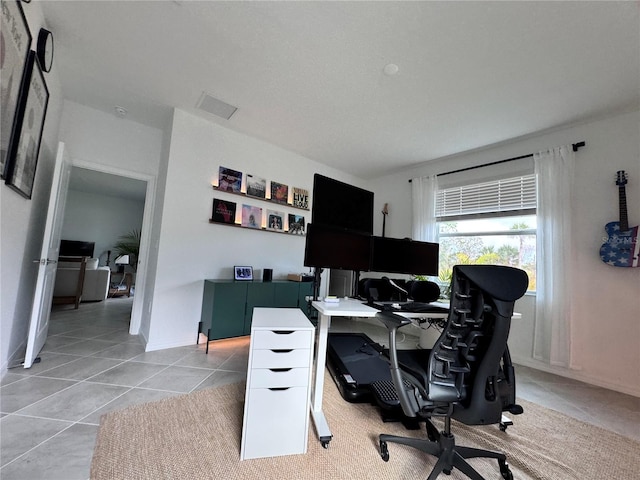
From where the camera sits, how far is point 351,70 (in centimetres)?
213

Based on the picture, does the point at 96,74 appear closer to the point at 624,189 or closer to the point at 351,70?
the point at 351,70

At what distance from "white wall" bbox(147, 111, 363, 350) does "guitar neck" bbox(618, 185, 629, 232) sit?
12.8 feet

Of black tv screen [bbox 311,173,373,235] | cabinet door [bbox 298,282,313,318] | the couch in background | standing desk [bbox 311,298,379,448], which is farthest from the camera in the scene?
the couch in background

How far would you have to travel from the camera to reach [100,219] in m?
6.60

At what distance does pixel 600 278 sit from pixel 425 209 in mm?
2026

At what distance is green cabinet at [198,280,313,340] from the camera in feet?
8.78

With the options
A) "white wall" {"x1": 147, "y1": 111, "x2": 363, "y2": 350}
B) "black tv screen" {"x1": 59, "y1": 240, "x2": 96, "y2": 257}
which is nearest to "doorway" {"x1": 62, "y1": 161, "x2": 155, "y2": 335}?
"black tv screen" {"x1": 59, "y1": 240, "x2": 96, "y2": 257}

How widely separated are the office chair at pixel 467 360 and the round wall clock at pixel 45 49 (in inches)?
120

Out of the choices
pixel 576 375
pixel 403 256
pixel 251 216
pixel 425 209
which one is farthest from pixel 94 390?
pixel 576 375

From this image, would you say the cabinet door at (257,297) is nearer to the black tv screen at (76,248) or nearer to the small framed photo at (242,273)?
the small framed photo at (242,273)

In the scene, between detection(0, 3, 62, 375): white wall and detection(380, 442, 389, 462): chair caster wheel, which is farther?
detection(0, 3, 62, 375): white wall

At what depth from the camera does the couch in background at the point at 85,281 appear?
4156 mm

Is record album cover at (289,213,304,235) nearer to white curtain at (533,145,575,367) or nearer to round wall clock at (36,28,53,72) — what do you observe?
round wall clock at (36,28,53,72)

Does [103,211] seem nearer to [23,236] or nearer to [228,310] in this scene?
[23,236]
